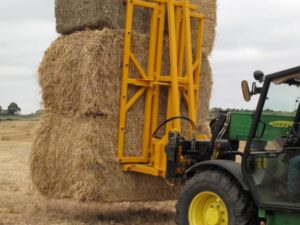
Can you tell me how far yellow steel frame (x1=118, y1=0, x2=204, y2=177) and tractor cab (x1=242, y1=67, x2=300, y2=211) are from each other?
1906 mm

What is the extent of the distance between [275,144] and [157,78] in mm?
2553

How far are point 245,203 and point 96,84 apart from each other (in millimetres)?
2672

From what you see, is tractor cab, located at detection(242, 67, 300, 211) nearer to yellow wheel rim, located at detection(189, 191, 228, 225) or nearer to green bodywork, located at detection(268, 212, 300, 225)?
green bodywork, located at detection(268, 212, 300, 225)

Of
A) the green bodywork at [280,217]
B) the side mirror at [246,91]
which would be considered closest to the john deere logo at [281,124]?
the side mirror at [246,91]

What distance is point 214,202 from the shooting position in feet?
20.4

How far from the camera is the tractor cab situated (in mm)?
5547

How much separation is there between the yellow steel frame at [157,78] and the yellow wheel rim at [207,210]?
139cm

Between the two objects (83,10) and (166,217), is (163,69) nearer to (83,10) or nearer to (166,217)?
(83,10)

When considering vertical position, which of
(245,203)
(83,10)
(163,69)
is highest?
(83,10)

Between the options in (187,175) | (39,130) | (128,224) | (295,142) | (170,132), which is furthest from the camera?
(39,130)

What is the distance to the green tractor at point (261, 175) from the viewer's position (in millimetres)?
5579

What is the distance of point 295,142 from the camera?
5660 mm

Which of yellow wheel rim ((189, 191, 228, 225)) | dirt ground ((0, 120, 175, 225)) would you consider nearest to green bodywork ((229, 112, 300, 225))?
yellow wheel rim ((189, 191, 228, 225))

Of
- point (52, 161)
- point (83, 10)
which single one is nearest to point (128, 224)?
point (52, 161)
